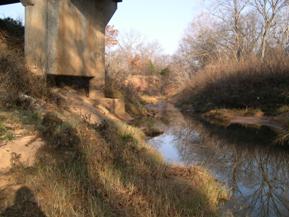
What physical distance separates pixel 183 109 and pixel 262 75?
8.54 metres

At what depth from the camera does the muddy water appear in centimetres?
693

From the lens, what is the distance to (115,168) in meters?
6.43

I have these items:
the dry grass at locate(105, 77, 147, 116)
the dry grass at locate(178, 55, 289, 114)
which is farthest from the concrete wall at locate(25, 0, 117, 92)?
the dry grass at locate(178, 55, 289, 114)

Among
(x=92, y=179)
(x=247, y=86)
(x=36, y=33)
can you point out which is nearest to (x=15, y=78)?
(x=36, y=33)

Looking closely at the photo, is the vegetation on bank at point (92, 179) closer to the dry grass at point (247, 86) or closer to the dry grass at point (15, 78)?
the dry grass at point (15, 78)

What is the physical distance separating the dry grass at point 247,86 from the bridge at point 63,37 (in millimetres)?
10134

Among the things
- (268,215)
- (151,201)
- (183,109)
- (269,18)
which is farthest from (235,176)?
(269,18)

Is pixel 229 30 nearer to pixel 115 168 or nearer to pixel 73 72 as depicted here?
pixel 73 72

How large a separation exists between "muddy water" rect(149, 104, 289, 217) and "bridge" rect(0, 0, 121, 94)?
138 inches

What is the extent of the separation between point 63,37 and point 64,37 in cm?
6

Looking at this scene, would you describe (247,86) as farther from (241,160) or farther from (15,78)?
(15,78)

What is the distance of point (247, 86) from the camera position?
871 inches

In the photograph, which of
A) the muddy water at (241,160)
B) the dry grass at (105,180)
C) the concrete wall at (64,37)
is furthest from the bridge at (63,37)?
the dry grass at (105,180)

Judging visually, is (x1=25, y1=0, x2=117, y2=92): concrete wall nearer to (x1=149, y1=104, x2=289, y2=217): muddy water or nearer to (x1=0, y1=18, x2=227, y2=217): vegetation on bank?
(x1=0, y1=18, x2=227, y2=217): vegetation on bank
